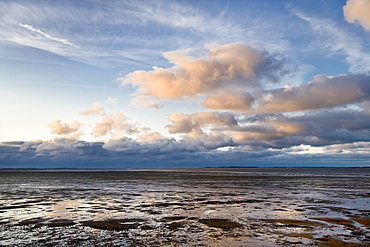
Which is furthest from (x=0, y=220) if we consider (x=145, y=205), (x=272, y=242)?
(x=272, y=242)

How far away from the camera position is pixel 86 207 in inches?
919

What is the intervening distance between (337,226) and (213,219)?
6.85 meters

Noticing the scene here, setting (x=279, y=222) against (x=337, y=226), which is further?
(x=279, y=222)

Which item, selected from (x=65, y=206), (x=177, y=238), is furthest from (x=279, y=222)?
(x=65, y=206)

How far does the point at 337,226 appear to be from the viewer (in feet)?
53.1

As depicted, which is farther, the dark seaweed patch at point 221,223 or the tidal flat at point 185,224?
the dark seaweed patch at point 221,223

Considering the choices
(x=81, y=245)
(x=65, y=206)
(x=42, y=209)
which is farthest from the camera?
(x=65, y=206)

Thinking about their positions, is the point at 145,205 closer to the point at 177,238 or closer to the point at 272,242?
the point at 177,238

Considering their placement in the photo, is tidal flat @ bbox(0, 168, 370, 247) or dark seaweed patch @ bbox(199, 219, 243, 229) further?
dark seaweed patch @ bbox(199, 219, 243, 229)

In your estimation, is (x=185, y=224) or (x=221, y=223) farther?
(x=221, y=223)

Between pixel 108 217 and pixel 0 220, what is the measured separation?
624 cm

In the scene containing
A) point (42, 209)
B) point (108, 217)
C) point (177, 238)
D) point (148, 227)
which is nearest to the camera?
point (177, 238)

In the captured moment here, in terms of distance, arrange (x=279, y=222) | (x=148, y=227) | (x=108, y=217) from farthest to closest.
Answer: (x=108, y=217)
(x=279, y=222)
(x=148, y=227)

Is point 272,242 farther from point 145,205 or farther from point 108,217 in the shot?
point 145,205
